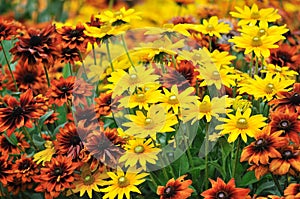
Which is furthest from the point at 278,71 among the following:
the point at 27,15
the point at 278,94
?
the point at 27,15

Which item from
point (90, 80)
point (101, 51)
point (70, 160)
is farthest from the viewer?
point (101, 51)

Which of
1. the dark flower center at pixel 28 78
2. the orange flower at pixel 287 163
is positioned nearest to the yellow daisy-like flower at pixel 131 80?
the orange flower at pixel 287 163

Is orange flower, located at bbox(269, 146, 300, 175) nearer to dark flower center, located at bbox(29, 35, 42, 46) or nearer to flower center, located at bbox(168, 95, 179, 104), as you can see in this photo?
flower center, located at bbox(168, 95, 179, 104)

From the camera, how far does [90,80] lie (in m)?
1.70

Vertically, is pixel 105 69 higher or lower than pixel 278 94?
lower

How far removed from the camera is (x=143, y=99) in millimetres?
1346

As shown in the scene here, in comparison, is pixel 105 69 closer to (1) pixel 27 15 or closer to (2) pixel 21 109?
(2) pixel 21 109

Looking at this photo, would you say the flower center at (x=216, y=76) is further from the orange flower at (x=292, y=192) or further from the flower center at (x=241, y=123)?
the orange flower at (x=292, y=192)

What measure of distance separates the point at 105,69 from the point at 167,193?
1.95 ft

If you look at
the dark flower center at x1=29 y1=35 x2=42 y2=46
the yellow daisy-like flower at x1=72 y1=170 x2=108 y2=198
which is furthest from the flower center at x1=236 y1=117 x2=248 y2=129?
the dark flower center at x1=29 y1=35 x2=42 y2=46

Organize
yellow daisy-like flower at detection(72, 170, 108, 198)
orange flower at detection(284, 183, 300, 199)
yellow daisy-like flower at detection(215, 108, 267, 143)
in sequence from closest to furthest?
orange flower at detection(284, 183, 300, 199) < yellow daisy-like flower at detection(215, 108, 267, 143) < yellow daisy-like flower at detection(72, 170, 108, 198)

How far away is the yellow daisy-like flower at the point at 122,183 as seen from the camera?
1296mm

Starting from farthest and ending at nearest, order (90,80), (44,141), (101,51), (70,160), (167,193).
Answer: (101,51) < (90,80) < (44,141) < (70,160) < (167,193)

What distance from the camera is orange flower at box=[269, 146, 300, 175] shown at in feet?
3.84
